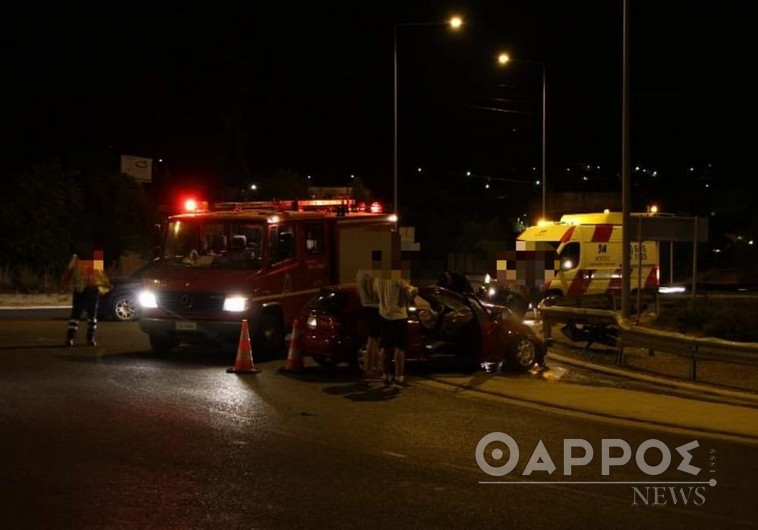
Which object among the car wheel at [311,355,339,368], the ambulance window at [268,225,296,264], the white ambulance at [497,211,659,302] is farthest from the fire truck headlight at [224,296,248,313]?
the white ambulance at [497,211,659,302]

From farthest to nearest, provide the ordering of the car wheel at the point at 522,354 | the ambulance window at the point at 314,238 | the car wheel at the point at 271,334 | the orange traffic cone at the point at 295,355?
the ambulance window at the point at 314,238 → the car wheel at the point at 271,334 → the car wheel at the point at 522,354 → the orange traffic cone at the point at 295,355

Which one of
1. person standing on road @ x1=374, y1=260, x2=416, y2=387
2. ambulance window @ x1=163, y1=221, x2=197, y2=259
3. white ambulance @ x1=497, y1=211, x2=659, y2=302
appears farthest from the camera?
white ambulance @ x1=497, y1=211, x2=659, y2=302

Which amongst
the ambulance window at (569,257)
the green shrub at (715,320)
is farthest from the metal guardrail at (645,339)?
the ambulance window at (569,257)

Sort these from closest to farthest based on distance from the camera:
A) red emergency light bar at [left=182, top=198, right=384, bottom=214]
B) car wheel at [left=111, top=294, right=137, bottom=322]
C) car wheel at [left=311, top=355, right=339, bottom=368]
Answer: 1. car wheel at [left=311, top=355, right=339, bottom=368]
2. red emergency light bar at [left=182, top=198, right=384, bottom=214]
3. car wheel at [left=111, top=294, right=137, bottom=322]

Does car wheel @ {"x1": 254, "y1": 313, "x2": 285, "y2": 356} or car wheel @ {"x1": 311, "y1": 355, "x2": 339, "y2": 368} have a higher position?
car wheel @ {"x1": 254, "y1": 313, "x2": 285, "y2": 356}

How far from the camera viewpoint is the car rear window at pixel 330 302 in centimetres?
1347

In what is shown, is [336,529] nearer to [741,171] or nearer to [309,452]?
[309,452]

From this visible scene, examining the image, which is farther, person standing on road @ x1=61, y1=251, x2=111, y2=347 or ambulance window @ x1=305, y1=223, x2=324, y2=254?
ambulance window @ x1=305, y1=223, x2=324, y2=254

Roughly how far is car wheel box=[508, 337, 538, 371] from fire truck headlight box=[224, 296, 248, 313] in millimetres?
4105

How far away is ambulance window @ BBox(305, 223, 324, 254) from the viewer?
52.9 feet

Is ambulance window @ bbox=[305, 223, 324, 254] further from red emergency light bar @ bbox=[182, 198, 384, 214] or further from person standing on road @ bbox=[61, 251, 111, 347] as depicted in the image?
person standing on road @ bbox=[61, 251, 111, 347]

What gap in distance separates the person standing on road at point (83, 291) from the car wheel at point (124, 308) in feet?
16.1

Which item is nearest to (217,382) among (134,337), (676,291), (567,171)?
(134,337)

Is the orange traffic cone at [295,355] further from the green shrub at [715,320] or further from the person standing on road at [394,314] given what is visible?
the green shrub at [715,320]
